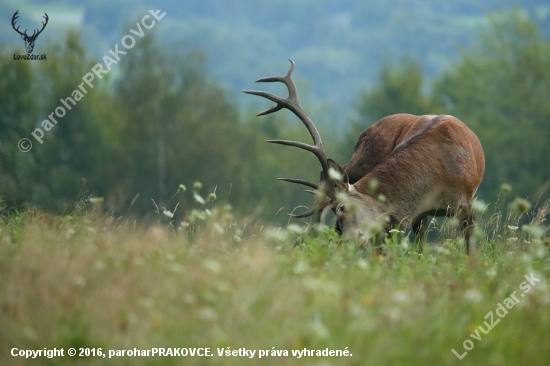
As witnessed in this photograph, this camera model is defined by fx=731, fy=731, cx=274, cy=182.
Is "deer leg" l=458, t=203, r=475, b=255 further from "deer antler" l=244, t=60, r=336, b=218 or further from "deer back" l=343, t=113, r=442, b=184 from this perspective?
"deer antler" l=244, t=60, r=336, b=218

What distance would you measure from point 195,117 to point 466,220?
34719mm

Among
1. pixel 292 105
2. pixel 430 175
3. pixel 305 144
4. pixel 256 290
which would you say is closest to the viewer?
pixel 256 290

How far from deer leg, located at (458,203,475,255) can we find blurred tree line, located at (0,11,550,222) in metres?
27.8

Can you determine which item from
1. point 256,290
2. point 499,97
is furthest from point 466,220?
point 499,97

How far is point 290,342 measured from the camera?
347 centimetres

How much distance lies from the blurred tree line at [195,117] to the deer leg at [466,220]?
27817 millimetres

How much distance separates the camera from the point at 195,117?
136 feet

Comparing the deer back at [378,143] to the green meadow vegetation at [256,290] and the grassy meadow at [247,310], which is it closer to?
the green meadow vegetation at [256,290]

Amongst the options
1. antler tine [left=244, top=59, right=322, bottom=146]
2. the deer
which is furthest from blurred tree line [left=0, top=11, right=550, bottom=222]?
the deer

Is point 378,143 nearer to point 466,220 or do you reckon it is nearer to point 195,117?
point 466,220

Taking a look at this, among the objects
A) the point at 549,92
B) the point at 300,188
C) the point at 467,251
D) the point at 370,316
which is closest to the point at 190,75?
the point at 300,188

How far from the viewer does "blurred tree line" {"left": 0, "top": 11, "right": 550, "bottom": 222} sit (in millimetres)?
36062

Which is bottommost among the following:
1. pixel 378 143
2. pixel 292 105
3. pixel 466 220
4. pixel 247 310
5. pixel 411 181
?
pixel 466 220

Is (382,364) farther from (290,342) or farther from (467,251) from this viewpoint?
(467,251)
